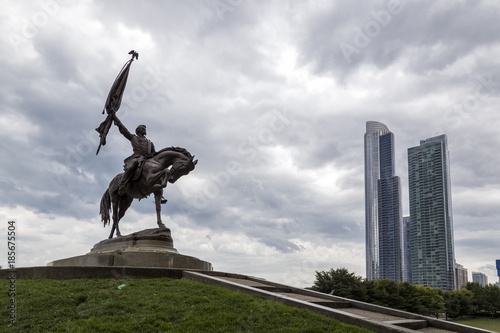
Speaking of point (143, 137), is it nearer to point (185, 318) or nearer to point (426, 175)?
point (185, 318)

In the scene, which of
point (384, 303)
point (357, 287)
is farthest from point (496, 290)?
point (357, 287)

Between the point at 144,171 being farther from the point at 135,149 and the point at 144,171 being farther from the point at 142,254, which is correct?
the point at 142,254

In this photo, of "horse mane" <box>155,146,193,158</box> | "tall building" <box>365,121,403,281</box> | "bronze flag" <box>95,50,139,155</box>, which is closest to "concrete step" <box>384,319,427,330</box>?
"horse mane" <box>155,146,193,158</box>

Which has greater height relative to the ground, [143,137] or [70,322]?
[143,137]

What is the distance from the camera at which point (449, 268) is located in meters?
99.8

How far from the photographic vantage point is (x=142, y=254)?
51.1 feet

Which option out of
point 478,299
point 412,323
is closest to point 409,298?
point 478,299

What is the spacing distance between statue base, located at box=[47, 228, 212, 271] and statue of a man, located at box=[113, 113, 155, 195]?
98.6 inches

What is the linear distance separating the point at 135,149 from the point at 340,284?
1028 inches

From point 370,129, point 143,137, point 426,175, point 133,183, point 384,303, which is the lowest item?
point 384,303

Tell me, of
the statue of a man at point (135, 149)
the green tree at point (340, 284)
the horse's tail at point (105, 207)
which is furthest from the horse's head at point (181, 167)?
the green tree at point (340, 284)

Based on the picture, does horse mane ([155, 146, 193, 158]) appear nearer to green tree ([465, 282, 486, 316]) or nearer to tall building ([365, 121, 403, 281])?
green tree ([465, 282, 486, 316])

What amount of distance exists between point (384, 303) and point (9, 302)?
126 ft

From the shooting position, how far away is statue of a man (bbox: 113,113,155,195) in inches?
717
